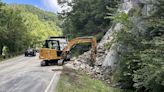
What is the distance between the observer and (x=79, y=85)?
68.3 ft

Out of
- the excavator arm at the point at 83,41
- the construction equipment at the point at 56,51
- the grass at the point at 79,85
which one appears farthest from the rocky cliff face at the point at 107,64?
the construction equipment at the point at 56,51

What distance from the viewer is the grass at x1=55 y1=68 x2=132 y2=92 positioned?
19.2 m

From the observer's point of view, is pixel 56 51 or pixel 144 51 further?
pixel 56 51

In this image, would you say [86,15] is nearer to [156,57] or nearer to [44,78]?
[44,78]

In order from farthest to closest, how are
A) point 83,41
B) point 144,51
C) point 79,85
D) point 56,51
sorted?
point 56,51 < point 83,41 < point 79,85 < point 144,51

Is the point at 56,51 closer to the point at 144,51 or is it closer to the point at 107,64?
the point at 107,64

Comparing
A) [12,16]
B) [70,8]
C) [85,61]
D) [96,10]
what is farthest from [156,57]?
[12,16]

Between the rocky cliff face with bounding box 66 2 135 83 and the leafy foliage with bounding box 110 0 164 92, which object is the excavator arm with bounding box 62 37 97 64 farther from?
the leafy foliage with bounding box 110 0 164 92

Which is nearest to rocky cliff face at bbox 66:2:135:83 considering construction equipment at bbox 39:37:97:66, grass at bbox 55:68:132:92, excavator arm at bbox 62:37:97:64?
excavator arm at bbox 62:37:97:64

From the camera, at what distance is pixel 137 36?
829 inches

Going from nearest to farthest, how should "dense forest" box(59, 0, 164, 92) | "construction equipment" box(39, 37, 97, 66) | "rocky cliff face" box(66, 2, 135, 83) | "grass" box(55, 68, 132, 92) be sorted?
"dense forest" box(59, 0, 164, 92), "grass" box(55, 68, 132, 92), "rocky cliff face" box(66, 2, 135, 83), "construction equipment" box(39, 37, 97, 66)

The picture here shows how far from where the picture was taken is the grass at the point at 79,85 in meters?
19.2

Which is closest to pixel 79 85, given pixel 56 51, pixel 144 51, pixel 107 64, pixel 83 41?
pixel 144 51

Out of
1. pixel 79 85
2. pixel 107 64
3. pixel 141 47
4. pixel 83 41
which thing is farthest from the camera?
pixel 83 41
